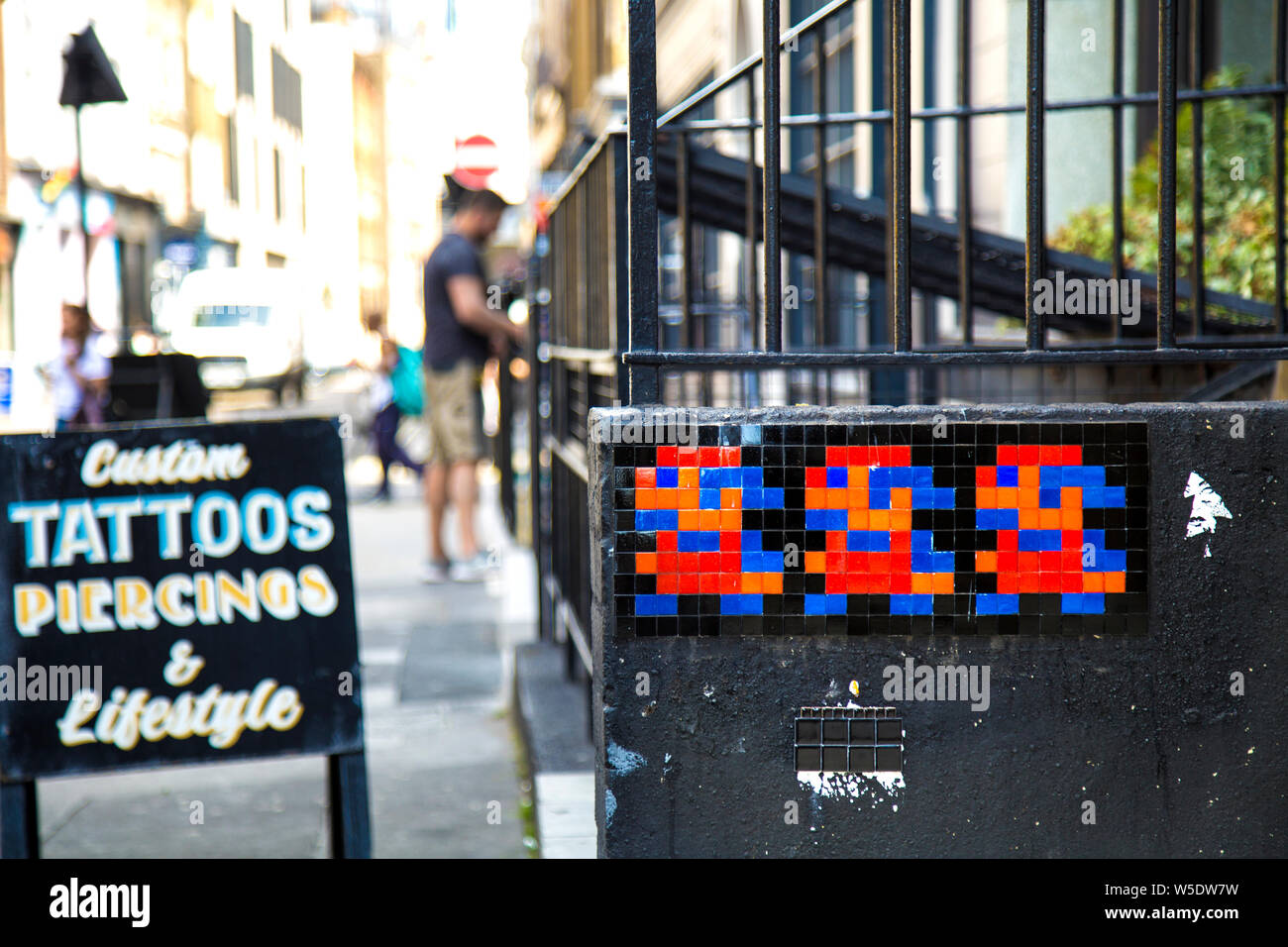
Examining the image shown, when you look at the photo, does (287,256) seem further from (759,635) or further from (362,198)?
(759,635)

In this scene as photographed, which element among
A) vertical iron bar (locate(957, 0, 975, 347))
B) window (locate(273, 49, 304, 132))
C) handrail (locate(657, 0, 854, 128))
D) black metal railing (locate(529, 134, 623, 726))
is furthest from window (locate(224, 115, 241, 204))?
handrail (locate(657, 0, 854, 128))

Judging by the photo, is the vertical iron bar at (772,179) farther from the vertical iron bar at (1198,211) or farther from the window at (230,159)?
the window at (230,159)

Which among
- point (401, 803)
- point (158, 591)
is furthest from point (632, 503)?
point (401, 803)

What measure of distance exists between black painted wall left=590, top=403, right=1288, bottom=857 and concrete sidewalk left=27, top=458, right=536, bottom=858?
1587 millimetres

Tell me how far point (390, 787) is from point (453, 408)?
361 cm

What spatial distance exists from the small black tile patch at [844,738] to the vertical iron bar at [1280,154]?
1.95m

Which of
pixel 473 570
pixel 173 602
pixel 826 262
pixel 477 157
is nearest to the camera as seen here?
pixel 173 602

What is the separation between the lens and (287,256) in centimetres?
5359

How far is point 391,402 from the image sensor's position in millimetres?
13758

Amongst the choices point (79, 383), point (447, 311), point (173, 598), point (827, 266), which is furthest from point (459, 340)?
point (173, 598)

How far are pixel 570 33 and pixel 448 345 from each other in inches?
936

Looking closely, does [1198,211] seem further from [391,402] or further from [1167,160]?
[391,402]

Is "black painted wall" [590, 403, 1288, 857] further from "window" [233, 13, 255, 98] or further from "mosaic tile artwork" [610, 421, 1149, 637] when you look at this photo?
"window" [233, 13, 255, 98]

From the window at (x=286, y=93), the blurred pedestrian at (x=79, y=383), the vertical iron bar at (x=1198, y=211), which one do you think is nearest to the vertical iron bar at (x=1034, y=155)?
the vertical iron bar at (x=1198, y=211)
